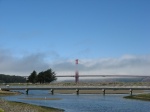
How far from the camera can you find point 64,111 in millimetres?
60906

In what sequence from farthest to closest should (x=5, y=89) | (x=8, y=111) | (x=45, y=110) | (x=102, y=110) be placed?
(x=5, y=89)
(x=102, y=110)
(x=45, y=110)
(x=8, y=111)

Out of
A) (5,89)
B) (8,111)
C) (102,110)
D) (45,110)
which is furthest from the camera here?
(5,89)

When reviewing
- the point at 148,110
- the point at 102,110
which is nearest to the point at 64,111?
the point at 102,110

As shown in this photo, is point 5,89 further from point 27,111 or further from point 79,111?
point 27,111

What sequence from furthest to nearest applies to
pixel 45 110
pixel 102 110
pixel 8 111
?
pixel 102 110, pixel 45 110, pixel 8 111

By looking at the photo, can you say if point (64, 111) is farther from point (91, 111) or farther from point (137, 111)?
point (137, 111)

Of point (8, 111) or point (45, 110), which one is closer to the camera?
point (8, 111)

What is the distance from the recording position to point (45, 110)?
196 ft

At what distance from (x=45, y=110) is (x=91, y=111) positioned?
8230 mm

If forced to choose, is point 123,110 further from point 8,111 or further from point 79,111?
point 8,111

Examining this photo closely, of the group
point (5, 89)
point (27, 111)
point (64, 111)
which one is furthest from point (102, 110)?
point (5, 89)

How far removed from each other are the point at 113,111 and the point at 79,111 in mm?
6164

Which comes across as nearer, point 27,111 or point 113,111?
point 27,111

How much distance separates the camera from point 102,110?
6406cm
